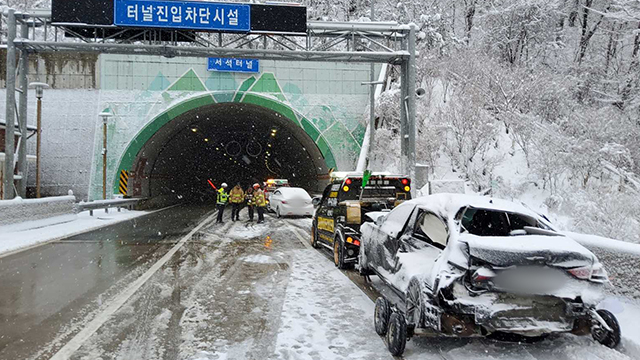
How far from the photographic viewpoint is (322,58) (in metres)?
18.4

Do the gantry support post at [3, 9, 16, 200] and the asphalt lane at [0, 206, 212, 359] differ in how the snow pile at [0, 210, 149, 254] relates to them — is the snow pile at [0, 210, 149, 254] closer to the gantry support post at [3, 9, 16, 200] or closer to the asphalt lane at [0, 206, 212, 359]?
the asphalt lane at [0, 206, 212, 359]

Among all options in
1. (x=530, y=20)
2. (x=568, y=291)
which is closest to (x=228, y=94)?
(x=530, y=20)

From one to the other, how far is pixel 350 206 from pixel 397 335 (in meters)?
4.63

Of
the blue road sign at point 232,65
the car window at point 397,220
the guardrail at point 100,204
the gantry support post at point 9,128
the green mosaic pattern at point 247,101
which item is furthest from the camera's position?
the blue road sign at point 232,65

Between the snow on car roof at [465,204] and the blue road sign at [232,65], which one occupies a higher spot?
the blue road sign at [232,65]

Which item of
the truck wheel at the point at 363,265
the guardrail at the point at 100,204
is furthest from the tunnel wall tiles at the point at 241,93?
the truck wheel at the point at 363,265

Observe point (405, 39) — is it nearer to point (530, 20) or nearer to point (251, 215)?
point (251, 215)

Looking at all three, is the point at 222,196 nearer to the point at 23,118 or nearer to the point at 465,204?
the point at 23,118

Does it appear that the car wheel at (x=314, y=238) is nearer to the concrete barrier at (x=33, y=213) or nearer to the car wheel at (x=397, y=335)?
the car wheel at (x=397, y=335)

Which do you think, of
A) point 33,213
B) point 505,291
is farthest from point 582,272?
point 33,213

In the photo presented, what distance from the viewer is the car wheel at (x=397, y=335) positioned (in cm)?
484

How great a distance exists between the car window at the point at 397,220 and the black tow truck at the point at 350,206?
233 centimetres

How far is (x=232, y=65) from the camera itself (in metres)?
29.3

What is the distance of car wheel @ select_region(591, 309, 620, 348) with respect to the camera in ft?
16.0
